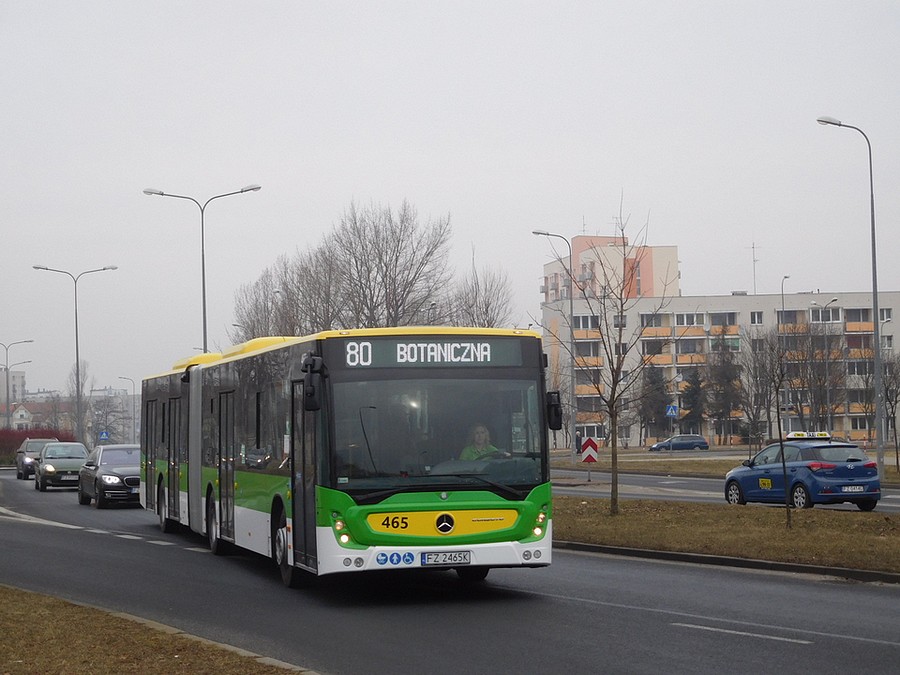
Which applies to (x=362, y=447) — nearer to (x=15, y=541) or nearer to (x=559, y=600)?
(x=559, y=600)

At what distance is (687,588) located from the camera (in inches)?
582

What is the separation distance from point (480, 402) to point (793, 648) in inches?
181

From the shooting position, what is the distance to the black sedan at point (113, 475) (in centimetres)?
3256

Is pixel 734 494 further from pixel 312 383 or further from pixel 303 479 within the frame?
pixel 312 383

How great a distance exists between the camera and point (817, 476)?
2683 cm

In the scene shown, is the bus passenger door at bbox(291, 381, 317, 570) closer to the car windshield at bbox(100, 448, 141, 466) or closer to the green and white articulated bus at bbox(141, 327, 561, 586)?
the green and white articulated bus at bbox(141, 327, 561, 586)

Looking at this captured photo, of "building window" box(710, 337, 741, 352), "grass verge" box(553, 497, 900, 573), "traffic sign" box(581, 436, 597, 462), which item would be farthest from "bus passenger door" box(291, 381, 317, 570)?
"building window" box(710, 337, 741, 352)

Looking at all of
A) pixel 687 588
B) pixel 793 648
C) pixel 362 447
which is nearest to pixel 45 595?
pixel 362 447

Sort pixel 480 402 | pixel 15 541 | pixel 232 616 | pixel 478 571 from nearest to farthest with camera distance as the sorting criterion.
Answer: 1. pixel 232 616
2. pixel 480 402
3. pixel 478 571
4. pixel 15 541

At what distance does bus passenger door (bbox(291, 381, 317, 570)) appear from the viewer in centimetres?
1394

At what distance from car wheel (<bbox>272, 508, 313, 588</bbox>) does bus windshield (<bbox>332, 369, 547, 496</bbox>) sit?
2132 millimetres

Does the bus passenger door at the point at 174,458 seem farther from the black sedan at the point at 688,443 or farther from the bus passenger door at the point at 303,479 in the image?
the black sedan at the point at 688,443

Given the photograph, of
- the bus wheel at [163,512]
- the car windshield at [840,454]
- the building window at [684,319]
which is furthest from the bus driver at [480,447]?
the building window at [684,319]

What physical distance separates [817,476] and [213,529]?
12.8 metres
